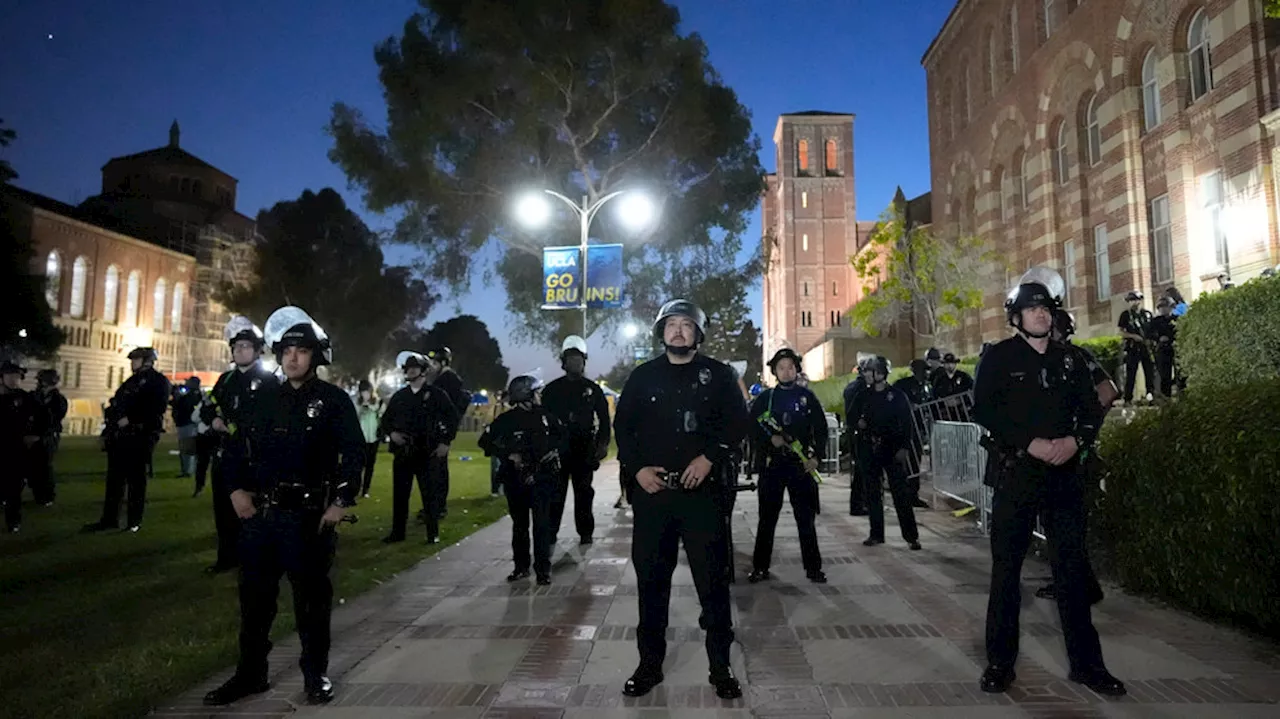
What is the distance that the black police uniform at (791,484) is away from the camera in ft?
20.8

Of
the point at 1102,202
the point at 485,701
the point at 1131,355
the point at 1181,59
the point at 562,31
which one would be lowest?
the point at 485,701

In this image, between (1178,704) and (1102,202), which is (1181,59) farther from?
(1178,704)

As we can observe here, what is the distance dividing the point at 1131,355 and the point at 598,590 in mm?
11425

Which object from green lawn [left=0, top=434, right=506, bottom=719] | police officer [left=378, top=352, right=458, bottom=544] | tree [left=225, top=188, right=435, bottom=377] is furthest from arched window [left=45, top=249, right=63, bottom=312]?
police officer [left=378, top=352, right=458, bottom=544]

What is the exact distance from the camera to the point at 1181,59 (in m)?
19.1

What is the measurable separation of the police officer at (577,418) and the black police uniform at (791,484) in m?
2.01

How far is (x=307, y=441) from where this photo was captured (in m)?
3.84

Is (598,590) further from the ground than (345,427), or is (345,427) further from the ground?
(345,427)

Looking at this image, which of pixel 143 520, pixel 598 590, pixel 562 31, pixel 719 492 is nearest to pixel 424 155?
pixel 562 31

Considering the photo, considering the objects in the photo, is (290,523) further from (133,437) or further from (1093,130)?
(1093,130)

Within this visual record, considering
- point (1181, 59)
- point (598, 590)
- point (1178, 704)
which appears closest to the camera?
point (1178, 704)

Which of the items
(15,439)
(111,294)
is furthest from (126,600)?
(111,294)

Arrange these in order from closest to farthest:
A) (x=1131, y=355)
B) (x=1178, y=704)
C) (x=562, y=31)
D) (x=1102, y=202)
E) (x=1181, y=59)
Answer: (x=1178, y=704) < (x=1131, y=355) < (x=1181, y=59) < (x=1102, y=202) < (x=562, y=31)

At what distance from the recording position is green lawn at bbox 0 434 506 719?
3.93 meters
